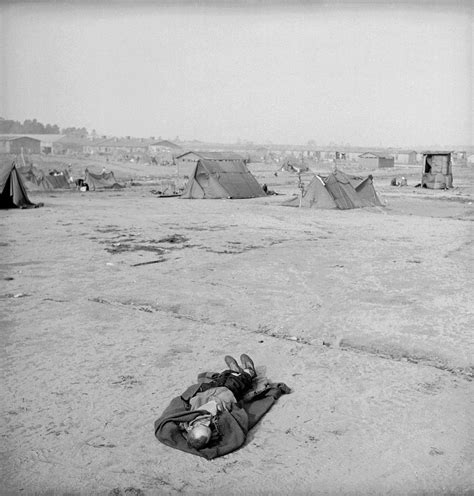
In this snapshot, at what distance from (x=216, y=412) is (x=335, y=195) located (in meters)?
17.5

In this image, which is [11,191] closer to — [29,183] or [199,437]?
[29,183]

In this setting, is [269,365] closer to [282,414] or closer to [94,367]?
[282,414]

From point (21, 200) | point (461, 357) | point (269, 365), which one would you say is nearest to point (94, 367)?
point (269, 365)

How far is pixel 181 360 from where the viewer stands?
5309 mm

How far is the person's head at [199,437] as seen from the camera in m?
3.64

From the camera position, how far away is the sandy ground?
3.48m

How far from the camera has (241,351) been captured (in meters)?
5.59

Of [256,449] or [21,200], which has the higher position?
[21,200]

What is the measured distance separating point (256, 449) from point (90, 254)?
776 centimetres

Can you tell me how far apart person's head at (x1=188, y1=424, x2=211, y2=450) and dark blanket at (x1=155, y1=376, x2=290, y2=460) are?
0.12 ft

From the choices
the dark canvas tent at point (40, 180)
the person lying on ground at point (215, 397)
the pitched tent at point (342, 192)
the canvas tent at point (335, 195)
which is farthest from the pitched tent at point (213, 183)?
the person lying on ground at point (215, 397)

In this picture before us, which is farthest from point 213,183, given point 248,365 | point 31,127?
point 31,127

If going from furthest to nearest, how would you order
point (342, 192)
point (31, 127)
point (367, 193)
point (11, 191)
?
1. point (31, 127)
2. point (367, 193)
3. point (342, 192)
4. point (11, 191)

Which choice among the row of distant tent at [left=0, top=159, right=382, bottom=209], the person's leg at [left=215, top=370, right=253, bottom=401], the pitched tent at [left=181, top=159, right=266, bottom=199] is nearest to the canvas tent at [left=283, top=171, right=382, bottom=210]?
the row of distant tent at [left=0, top=159, right=382, bottom=209]
